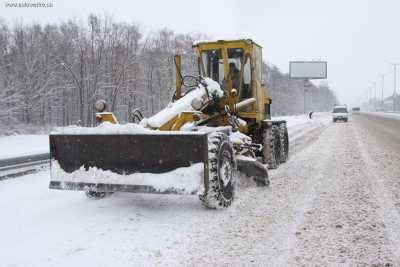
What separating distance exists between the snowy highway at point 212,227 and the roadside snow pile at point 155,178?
1.46ft

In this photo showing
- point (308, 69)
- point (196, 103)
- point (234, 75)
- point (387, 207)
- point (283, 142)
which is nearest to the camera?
point (387, 207)

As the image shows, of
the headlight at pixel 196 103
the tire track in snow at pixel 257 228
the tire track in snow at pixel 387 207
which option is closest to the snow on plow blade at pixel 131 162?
the tire track in snow at pixel 257 228

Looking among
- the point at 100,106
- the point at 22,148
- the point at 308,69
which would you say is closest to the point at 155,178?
the point at 100,106

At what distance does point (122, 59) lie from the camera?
40.2 meters

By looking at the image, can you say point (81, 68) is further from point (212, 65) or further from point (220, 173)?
point (220, 173)

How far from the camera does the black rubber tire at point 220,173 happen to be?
5.20 metres

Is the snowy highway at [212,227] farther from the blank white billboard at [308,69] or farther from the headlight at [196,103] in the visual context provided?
the blank white billboard at [308,69]

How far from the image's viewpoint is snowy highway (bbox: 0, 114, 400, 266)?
3.87m

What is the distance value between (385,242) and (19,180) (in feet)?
24.3

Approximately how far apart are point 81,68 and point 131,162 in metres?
32.1

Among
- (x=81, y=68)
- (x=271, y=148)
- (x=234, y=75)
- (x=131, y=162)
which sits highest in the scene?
(x=81, y=68)

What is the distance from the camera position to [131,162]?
530 centimetres

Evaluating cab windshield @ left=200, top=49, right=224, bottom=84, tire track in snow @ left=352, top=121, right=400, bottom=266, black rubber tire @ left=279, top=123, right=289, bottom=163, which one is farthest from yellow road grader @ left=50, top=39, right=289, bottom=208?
black rubber tire @ left=279, top=123, right=289, bottom=163

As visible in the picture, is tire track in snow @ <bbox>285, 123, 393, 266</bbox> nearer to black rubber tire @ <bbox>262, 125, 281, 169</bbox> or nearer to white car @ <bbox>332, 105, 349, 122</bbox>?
black rubber tire @ <bbox>262, 125, 281, 169</bbox>
